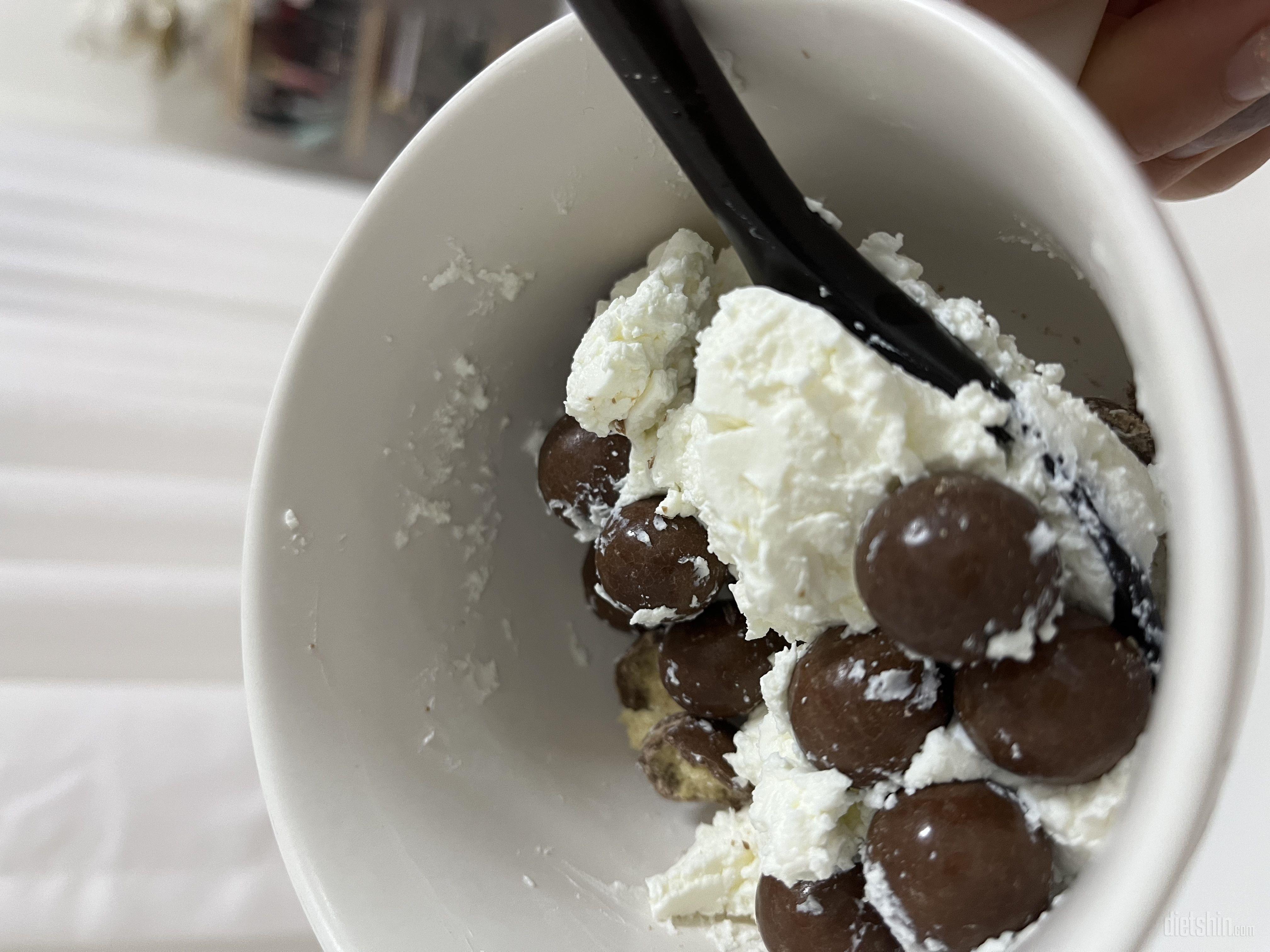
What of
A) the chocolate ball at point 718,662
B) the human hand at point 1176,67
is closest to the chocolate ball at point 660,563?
the chocolate ball at point 718,662

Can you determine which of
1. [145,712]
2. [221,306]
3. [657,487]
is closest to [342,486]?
[657,487]

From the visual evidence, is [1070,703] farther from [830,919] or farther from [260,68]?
[260,68]

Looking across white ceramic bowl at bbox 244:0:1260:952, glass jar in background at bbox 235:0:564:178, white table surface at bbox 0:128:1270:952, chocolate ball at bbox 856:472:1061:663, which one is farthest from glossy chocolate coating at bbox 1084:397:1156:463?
glass jar in background at bbox 235:0:564:178

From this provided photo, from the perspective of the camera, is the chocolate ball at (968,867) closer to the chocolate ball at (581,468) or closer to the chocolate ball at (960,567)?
the chocolate ball at (960,567)

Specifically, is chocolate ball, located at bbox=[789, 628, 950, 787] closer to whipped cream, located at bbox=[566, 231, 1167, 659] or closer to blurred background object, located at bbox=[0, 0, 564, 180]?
whipped cream, located at bbox=[566, 231, 1167, 659]

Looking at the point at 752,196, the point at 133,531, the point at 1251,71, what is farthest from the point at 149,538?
the point at 1251,71
